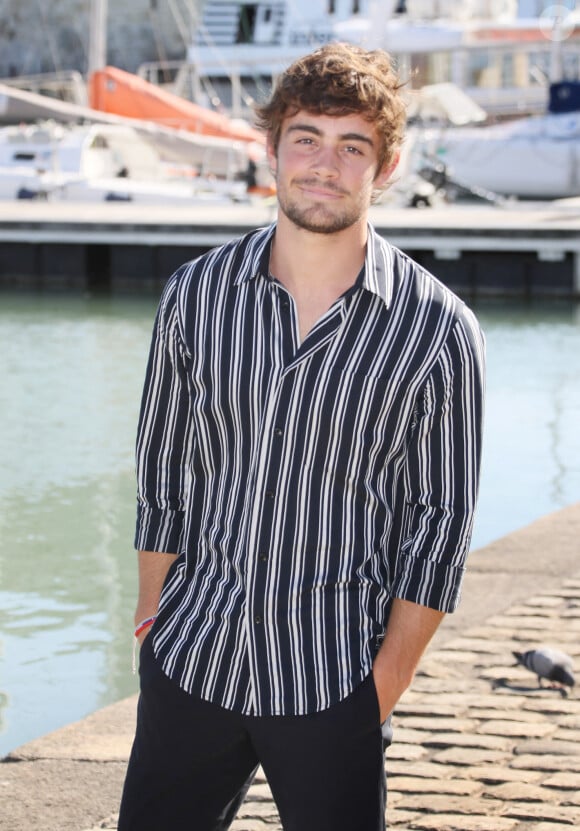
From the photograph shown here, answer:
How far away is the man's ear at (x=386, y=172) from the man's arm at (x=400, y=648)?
636 mm

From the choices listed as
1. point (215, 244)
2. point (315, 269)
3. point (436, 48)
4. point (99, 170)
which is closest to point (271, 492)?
point (315, 269)

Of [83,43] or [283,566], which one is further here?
[83,43]

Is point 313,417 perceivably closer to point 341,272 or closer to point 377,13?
point 341,272

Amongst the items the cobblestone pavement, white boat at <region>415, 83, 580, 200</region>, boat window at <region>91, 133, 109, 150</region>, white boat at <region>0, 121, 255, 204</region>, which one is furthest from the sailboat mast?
the cobblestone pavement

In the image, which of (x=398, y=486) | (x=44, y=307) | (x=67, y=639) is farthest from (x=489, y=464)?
(x=44, y=307)

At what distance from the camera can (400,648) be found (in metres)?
2.14

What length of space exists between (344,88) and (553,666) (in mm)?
2439

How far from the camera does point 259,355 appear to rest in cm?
216

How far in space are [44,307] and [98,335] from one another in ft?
7.81

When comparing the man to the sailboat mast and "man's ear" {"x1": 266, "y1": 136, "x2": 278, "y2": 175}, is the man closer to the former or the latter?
"man's ear" {"x1": 266, "y1": 136, "x2": 278, "y2": 175}

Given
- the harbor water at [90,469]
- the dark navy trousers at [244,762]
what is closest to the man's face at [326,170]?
the dark navy trousers at [244,762]

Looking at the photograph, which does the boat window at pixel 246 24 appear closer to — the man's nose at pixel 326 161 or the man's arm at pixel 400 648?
the man's nose at pixel 326 161

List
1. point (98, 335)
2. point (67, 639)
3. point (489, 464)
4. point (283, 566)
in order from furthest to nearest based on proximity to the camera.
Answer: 1. point (98, 335)
2. point (489, 464)
3. point (67, 639)
4. point (283, 566)

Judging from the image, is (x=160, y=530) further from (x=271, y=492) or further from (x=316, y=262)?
(x=316, y=262)
